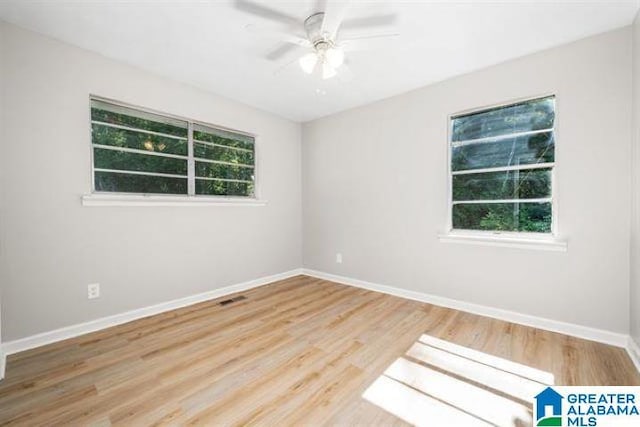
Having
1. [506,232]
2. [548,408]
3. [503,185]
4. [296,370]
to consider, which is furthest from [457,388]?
[503,185]

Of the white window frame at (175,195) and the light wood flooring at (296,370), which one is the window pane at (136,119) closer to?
Result: the white window frame at (175,195)

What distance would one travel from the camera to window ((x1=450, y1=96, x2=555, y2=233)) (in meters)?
2.52

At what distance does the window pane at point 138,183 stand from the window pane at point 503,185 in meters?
3.17

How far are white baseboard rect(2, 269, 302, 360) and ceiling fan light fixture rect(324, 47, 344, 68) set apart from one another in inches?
112

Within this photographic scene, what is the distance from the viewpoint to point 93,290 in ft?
8.08

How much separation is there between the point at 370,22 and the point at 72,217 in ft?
9.74

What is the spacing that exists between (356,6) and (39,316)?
3451mm

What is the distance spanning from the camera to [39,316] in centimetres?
220

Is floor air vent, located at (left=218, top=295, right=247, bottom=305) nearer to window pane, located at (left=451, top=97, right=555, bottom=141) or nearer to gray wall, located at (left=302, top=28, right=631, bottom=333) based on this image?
gray wall, located at (left=302, top=28, right=631, bottom=333)

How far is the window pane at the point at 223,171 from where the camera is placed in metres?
3.35

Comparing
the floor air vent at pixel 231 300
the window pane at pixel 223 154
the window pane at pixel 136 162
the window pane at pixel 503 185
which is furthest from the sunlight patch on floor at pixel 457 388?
the window pane at pixel 223 154

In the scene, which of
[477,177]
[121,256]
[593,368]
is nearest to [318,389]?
[593,368]

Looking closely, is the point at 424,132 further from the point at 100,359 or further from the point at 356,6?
the point at 100,359

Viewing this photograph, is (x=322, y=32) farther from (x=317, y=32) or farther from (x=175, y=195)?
(x=175, y=195)
